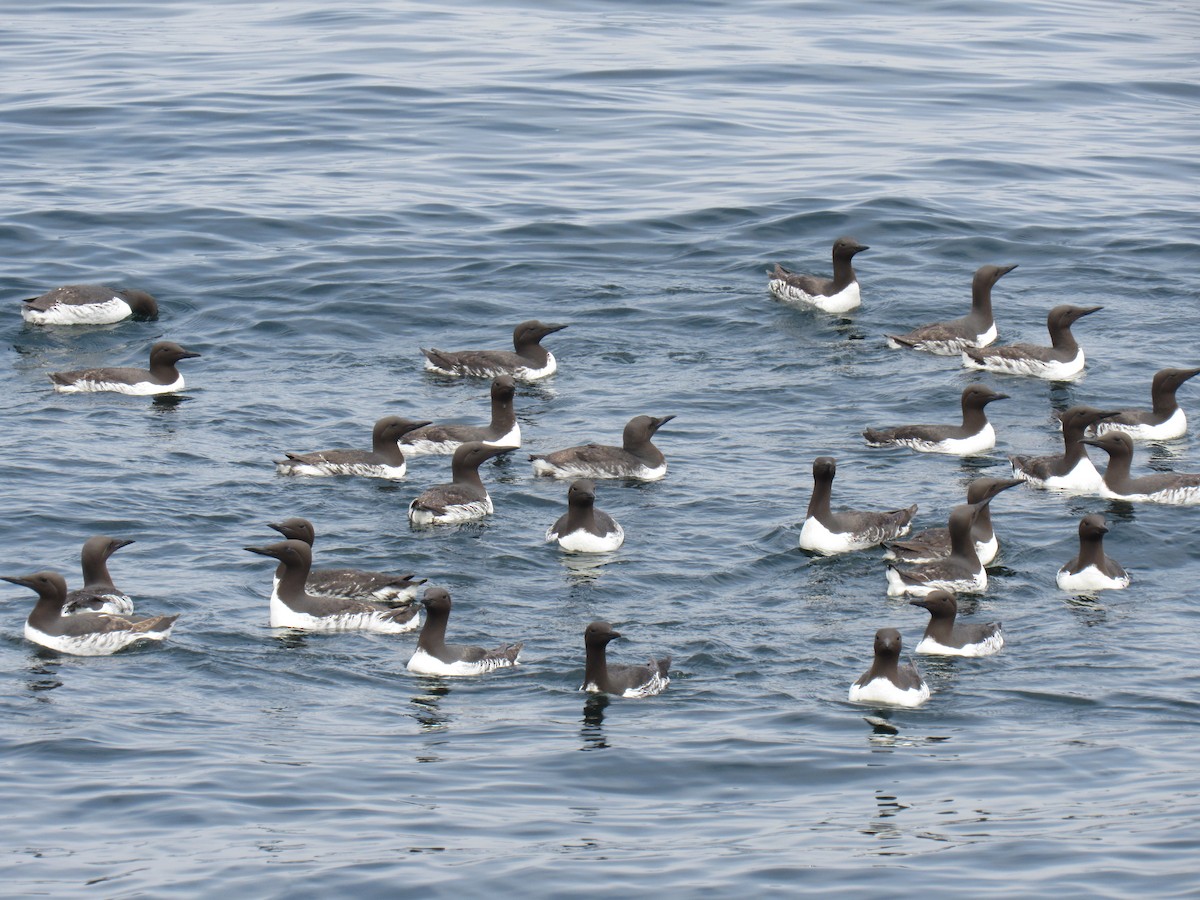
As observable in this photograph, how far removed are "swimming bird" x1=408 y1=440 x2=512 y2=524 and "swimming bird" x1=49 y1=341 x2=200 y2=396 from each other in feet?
17.3

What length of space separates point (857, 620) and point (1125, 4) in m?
40.2

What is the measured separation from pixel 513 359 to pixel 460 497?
542 cm

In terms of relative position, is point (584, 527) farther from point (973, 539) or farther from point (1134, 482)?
point (1134, 482)

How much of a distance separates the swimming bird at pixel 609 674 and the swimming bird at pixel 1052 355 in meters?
11.6

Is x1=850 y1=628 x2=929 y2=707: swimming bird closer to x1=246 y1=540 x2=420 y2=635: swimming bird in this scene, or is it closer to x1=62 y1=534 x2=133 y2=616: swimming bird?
x1=246 y1=540 x2=420 y2=635: swimming bird

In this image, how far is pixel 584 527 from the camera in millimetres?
19656

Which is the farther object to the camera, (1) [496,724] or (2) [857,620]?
(2) [857,620]

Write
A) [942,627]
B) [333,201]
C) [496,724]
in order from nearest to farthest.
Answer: [496,724]
[942,627]
[333,201]

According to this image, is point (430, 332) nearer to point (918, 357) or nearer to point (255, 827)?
point (918, 357)

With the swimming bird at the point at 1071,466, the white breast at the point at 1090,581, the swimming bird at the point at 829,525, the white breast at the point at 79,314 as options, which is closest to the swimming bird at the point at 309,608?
the swimming bird at the point at 829,525

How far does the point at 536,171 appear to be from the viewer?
36844mm

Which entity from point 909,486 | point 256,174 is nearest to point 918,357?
point 909,486

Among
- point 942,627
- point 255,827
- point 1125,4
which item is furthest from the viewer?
point 1125,4

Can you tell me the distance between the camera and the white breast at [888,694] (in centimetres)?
1573
